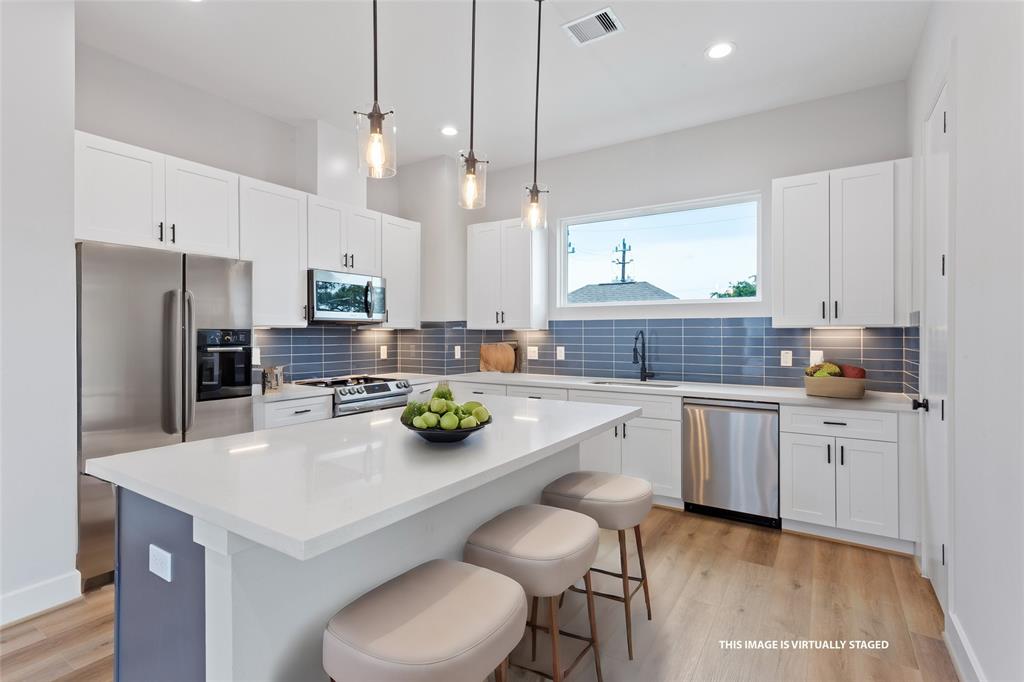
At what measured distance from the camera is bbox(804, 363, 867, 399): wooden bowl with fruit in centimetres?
309

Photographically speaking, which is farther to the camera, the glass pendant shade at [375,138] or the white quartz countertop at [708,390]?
the white quartz countertop at [708,390]

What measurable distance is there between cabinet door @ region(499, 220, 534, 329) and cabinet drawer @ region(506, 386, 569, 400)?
592 mm

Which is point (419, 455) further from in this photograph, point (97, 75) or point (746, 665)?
point (97, 75)

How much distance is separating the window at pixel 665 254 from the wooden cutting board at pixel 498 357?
0.70m

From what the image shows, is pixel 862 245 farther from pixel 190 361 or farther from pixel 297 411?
pixel 190 361

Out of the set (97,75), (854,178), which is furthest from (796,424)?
(97,75)

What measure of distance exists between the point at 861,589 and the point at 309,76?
4272 mm

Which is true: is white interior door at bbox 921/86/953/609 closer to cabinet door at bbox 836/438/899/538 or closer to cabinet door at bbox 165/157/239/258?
cabinet door at bbox 836/438/899/538

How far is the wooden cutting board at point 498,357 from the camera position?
4.93 meters

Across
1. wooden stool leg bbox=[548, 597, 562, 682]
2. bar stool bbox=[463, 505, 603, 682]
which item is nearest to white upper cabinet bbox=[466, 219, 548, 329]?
bar stool bbox=[463, 505, 603, 682]

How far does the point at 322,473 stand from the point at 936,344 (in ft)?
8.65

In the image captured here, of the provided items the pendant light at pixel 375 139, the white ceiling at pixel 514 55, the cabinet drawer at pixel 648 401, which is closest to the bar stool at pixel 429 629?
the pendant light at pixel 375 139

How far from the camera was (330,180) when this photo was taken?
409 cm

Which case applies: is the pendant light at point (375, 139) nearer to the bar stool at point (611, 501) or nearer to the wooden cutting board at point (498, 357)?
the bar stool at point (611, 501)
